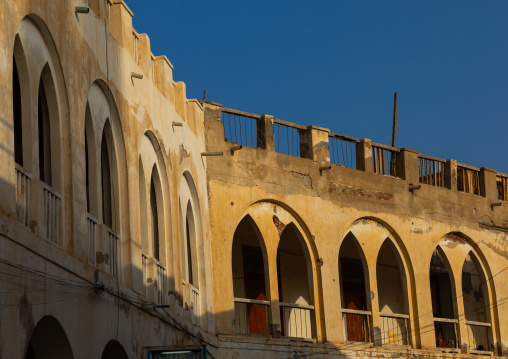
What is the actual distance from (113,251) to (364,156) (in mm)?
10618

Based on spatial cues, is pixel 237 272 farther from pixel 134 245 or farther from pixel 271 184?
pixel 134 245

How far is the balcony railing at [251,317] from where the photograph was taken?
2188 cm

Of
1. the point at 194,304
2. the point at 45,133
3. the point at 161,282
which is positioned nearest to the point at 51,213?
the point at 45,133

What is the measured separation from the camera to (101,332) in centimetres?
1398

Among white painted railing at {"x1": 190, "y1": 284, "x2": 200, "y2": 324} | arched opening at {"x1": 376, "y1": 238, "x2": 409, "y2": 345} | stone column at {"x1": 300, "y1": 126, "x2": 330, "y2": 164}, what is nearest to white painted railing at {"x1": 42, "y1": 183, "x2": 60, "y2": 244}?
white painted railing at {"x1": 190, "y1": 284, "x2": 200, "y2": 324}

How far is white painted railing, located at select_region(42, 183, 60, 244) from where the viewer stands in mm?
12641

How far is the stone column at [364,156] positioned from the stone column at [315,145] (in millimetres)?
1090

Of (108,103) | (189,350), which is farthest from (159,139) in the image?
(189,350)

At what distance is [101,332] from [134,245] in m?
2.33

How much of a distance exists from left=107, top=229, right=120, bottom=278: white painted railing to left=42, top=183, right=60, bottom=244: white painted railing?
2010 mm

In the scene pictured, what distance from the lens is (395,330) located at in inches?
Answer: 977

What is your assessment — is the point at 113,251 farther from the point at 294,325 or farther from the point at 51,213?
the point at 294,325

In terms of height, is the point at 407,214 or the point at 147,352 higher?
the point at 407,214

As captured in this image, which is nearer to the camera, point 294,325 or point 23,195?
point 23,195
